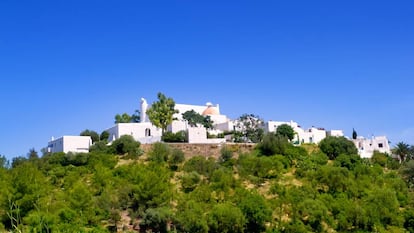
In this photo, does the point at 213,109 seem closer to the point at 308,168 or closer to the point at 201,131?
the point at 201,131

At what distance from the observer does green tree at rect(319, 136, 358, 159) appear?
1686 inches

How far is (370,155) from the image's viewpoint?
4616cm

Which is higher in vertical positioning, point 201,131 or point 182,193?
point 201,131

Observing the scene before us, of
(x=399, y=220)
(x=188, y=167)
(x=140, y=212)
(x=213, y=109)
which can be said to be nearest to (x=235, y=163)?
(x=188, y=167)

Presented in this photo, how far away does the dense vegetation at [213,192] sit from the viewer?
28.5 metres

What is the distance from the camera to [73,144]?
1743 inches

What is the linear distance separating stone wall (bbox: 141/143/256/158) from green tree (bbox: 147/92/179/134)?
4.13 metres

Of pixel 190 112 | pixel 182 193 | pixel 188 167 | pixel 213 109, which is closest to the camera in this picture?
pixel 182 193

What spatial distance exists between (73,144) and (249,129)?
17.7m

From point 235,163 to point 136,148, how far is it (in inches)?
350

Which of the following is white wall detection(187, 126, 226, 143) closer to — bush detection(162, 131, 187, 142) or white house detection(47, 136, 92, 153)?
bush detection(162, 131, 187, 142)

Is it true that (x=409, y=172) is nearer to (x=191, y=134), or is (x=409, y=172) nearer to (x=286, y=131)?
(x=286, y=131)

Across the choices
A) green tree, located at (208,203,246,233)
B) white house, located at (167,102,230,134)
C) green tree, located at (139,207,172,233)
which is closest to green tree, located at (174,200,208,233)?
green tree, located at (208,203,246,233)

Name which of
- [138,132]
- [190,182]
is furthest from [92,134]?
[190,182]
